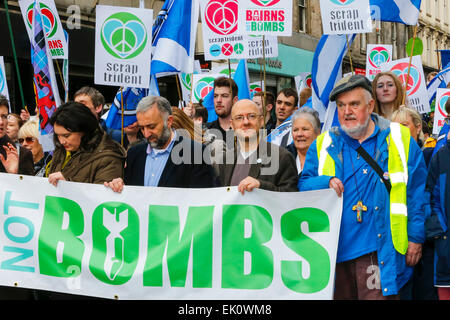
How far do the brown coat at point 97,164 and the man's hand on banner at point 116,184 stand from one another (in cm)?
7

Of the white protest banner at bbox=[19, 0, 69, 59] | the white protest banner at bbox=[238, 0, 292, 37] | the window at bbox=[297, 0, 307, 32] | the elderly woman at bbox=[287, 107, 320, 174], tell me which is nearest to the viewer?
the elderly woman at bbox=[287, 107, 320, 174]

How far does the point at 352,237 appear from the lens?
12.1ft

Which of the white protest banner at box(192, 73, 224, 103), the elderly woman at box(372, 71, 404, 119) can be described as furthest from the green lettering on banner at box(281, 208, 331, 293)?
the white protest banner at box(192, 73, 224, 103)

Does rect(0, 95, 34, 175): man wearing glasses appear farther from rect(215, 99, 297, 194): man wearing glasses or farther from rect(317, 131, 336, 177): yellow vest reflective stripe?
rect(317, 131, 336, 177): yellow vest reflective stripe

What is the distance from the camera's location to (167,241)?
13.5 feet

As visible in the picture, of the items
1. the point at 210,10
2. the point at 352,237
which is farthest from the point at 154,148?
the point at 210,10

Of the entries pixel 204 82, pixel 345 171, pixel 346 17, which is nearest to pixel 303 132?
pixel 345 171

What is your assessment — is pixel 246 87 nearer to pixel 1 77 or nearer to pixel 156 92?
pixel 156 92

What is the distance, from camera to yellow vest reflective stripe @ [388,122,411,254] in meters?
3.56

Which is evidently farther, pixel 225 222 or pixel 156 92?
pixel 156 92

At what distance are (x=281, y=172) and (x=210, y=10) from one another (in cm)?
359

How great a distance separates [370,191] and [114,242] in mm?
1778

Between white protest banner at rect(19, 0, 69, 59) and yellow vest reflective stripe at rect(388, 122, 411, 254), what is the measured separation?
4.49m

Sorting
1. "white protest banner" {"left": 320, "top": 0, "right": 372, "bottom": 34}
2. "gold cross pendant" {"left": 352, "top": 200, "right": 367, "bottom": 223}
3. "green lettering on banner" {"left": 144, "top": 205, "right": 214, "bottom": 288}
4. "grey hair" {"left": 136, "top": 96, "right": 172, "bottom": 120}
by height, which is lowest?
"green lettering on banner" {"left": 144, "top": 205, "right": 214, "bottom": 288}
